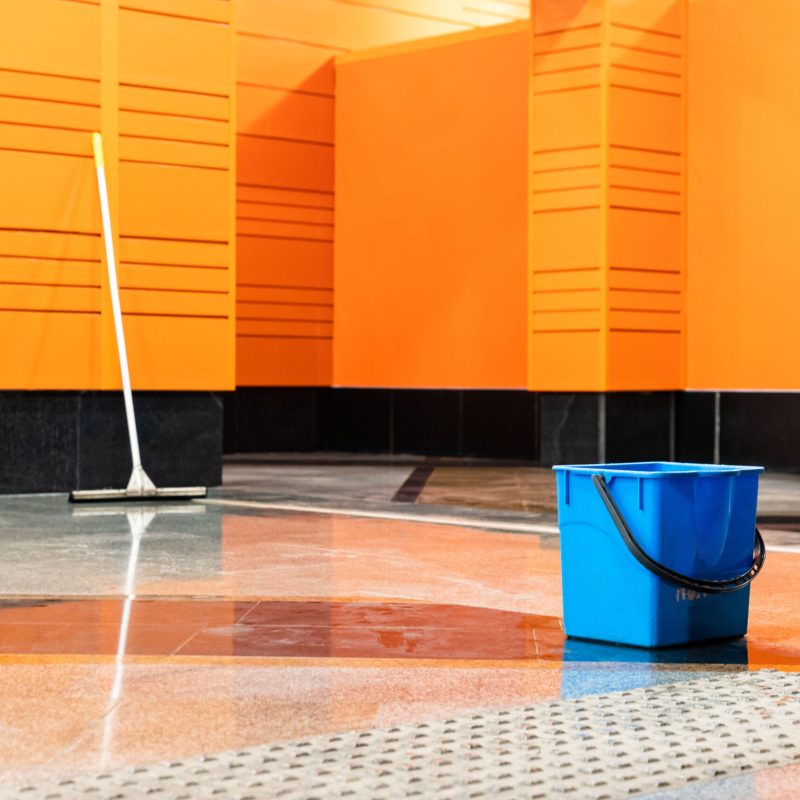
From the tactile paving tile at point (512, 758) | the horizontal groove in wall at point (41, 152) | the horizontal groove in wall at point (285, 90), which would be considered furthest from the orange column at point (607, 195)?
the tactile paving tile at point (512, 758)

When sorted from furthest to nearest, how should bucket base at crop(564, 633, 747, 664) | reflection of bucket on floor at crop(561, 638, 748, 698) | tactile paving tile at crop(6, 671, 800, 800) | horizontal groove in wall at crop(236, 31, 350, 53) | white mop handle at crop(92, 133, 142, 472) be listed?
horizontal groove in wall at crop(236, 31, 350, 53) < white mop handle at crop(92, 133, 142, 472) < bucket base at crop(564, 633, 747, 664) < reflection of bucket on floor at crop(561, 638, 748, 698) < tactile paving tile at crop(6, 671, 800, 800)

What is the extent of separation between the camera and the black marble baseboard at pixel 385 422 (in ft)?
51.1

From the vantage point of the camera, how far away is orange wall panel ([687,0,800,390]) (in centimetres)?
1377

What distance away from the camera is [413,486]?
40.5 feet

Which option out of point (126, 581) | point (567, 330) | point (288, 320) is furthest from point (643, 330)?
point (126, 581)

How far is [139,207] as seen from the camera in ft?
37.2

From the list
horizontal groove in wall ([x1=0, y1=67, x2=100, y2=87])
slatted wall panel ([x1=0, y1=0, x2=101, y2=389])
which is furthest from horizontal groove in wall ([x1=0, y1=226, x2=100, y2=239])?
horizontal groove in wall ([x1=0, y1=67, x2=100, y2=87])

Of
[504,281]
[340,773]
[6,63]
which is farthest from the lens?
[504,281]

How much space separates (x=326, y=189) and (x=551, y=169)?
3687 mm

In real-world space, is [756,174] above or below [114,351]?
above

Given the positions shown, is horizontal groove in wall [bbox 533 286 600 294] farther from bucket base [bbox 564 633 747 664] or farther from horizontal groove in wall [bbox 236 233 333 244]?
bucket base [bbox 564 633 747 664]

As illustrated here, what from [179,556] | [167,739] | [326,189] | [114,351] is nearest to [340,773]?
[167,739]

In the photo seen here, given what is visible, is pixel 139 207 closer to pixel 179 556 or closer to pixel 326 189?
pixel 179 556

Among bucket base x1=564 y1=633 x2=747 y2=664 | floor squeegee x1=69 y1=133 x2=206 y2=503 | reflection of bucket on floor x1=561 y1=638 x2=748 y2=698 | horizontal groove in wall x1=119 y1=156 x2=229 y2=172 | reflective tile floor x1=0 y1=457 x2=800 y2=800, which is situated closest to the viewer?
reflective tile floor x1=0 y1=457 x2=800 y2=800
